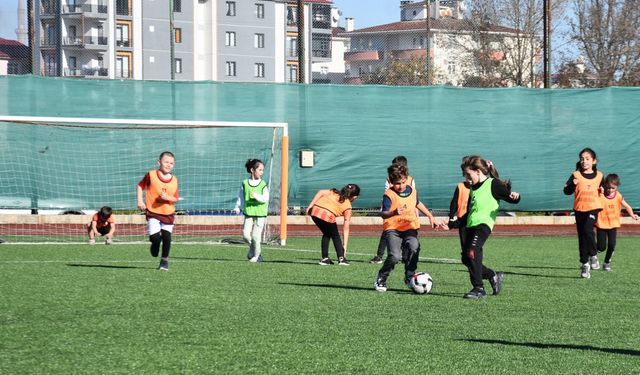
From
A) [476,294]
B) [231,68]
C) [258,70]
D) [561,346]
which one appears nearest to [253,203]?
[476,294]

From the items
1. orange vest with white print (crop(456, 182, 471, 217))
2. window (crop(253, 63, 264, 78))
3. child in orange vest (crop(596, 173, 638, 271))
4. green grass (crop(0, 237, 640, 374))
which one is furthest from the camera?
window (crop(253, 63, 264, 78))

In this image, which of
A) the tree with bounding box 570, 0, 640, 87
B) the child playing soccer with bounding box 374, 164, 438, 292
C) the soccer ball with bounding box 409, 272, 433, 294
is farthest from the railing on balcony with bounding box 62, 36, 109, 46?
the soccer ball with bounding box 409, 272, 433, 294

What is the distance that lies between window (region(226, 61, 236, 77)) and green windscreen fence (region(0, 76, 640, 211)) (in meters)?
37.8

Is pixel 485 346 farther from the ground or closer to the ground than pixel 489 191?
closer to the ground

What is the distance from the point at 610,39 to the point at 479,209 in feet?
112

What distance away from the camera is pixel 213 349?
8.19m

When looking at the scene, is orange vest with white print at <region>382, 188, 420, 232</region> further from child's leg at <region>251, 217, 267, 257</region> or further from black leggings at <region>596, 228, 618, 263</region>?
black leggings at <region>596, 228, 618, 263</region>

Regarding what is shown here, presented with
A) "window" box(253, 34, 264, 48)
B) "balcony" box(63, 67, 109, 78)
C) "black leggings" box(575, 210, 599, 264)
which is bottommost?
"black leggings" box(575, 210, 599, 264)

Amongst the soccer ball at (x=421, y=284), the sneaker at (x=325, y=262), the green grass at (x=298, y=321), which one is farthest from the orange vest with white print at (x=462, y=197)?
the sneaker at (x=325, y=262)

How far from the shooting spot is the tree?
43.4 meters

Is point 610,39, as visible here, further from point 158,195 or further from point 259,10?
point 158,195

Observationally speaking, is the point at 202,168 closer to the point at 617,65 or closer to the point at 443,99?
the point at 443,99

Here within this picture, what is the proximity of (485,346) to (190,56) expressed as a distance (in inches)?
2102

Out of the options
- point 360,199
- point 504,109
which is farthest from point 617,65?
point 360,199
